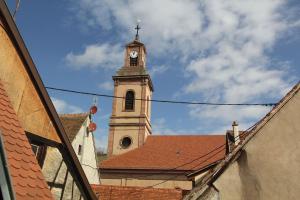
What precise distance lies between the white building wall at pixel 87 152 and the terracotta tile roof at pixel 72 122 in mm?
313

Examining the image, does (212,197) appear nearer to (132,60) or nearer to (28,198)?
(28,198)

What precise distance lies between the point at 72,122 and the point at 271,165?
50.5 feet

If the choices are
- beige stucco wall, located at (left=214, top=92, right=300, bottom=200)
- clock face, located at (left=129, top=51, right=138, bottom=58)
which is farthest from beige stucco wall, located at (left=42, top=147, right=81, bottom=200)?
clock face, located at (left=129, top=51, right=138, bottom=58)

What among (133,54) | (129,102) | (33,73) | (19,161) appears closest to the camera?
(19,161)

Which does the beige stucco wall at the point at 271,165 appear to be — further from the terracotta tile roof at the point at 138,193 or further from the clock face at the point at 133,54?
the clock face at the point at 133,54

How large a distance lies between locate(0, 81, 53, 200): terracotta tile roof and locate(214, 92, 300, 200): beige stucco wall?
4350 millimetres

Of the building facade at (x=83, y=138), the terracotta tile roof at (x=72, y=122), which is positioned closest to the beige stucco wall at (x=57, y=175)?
the building facade at (x=83, y=138)

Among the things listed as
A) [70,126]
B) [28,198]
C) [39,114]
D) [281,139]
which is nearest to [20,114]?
[39,114]

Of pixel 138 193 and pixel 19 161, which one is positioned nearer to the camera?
pixel 19 161

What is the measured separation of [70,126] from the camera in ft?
68.7

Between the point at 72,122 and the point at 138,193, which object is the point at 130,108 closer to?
the point at 72,122

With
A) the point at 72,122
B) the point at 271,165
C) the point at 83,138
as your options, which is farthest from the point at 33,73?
the point at 83,138

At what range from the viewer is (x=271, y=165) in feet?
25.3

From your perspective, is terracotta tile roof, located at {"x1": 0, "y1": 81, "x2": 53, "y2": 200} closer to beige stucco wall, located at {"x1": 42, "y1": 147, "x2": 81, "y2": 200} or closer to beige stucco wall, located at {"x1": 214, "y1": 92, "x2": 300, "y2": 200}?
beige stucco wall, located at {"x1": 42, "y1": 147, "x2": 81, "y2": 200}
